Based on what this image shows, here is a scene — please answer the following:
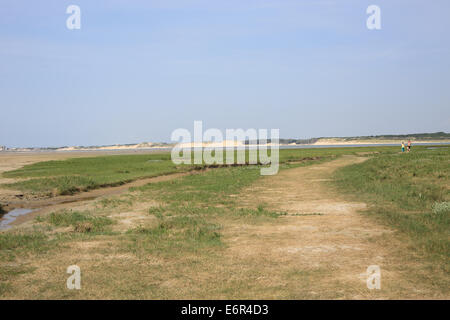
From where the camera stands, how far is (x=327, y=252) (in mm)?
9938

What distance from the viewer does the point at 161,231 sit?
13039mm

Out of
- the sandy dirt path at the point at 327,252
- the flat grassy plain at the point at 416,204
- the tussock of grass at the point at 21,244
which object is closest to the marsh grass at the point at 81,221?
the tussock of grass at the point at 21,244

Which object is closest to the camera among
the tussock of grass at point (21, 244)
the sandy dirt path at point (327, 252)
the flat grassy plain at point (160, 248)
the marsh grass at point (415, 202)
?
the sandy dirt path at point (327, 252)

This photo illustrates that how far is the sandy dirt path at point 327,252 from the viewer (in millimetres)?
7273

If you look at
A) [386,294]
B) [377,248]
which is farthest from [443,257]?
[386,294]

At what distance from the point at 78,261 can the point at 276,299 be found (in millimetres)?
5614

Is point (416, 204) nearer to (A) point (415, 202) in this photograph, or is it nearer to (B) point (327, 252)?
(A) point (415, 202)

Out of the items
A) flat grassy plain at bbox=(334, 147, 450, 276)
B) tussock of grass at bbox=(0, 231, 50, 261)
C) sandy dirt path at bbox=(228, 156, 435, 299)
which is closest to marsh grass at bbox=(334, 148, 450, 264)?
flat grassy plain at bbox=(334, 147, 450, 276)

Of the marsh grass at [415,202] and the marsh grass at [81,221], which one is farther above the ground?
the marsh grass at [415,202]

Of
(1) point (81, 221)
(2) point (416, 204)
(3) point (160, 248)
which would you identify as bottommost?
(1) point (81, 221)

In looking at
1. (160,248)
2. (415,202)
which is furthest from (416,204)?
(160,248)

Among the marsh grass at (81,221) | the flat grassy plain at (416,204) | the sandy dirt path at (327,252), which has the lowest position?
the marsh grass at (81,221)

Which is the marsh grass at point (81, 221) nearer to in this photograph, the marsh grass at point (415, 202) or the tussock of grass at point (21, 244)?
the tussock of grass at point (21, 244)
